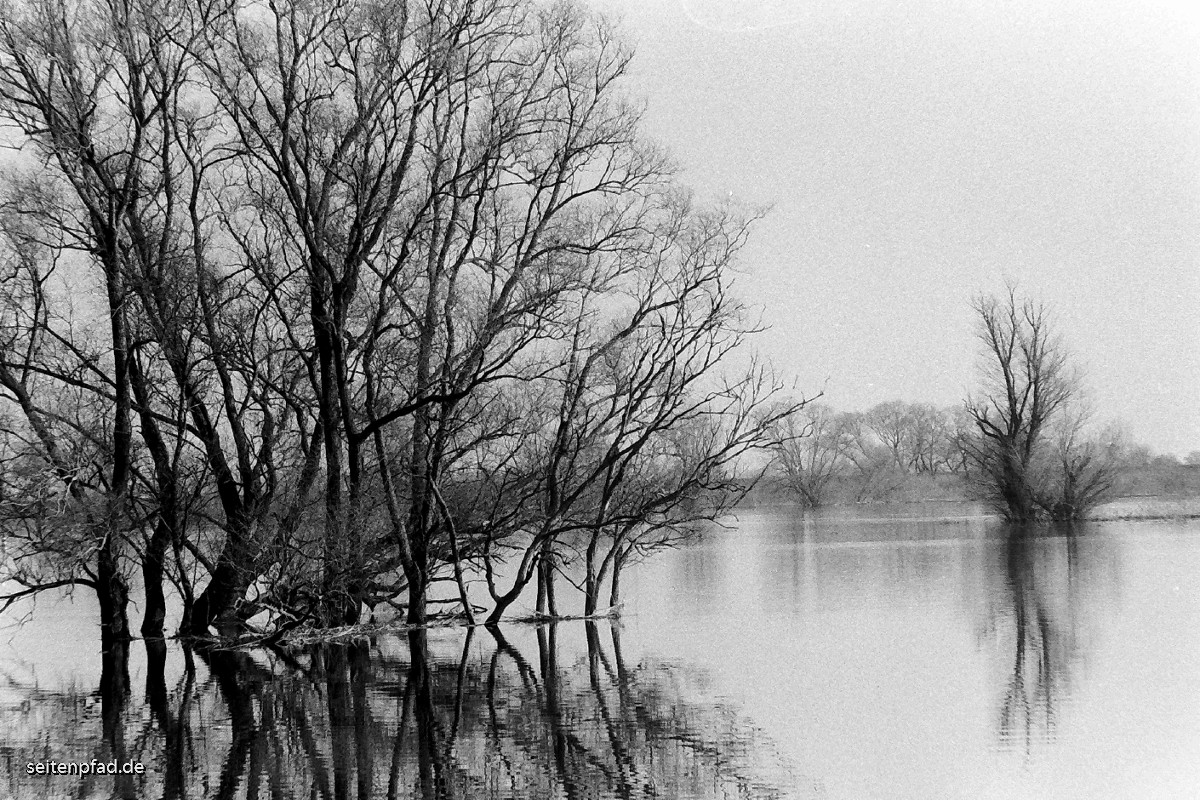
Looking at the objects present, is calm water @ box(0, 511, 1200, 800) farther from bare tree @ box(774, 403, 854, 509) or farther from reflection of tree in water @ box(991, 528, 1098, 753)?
bare tree @ box(774, 403, 854, 509)

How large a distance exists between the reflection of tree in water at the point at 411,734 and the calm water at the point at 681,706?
1.6 inches

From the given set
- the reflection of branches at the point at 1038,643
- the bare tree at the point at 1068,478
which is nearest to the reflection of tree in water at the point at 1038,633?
the reflection of branches at the point at 1038,643

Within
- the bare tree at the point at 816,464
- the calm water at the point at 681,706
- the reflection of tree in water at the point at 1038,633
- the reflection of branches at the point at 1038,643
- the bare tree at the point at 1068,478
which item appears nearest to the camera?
the calm water at the point at 681,706

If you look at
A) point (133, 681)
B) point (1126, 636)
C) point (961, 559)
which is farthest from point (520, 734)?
point (961, 559)

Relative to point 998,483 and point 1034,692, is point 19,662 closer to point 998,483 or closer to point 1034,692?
point 1034,692

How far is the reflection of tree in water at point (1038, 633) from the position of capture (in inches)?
523

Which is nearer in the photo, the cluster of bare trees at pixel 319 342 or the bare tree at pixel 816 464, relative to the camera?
the cluster of bare trees at pixel 319 342

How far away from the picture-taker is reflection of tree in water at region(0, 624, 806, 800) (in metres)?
10.7

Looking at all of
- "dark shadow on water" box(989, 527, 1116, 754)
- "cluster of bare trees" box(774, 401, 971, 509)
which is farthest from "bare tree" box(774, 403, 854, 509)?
"dark shadow on water" box(989, 527, 1116, 754)

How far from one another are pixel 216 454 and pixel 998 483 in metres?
44.3

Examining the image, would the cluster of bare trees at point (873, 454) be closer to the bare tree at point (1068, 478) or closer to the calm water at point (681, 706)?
the bare tree at point (1068, 478)

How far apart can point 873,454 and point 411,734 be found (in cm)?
10437

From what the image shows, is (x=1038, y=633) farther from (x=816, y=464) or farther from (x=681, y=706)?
(x=816, y=464)

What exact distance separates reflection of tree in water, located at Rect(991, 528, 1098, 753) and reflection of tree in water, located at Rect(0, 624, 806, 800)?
2.86 metres
